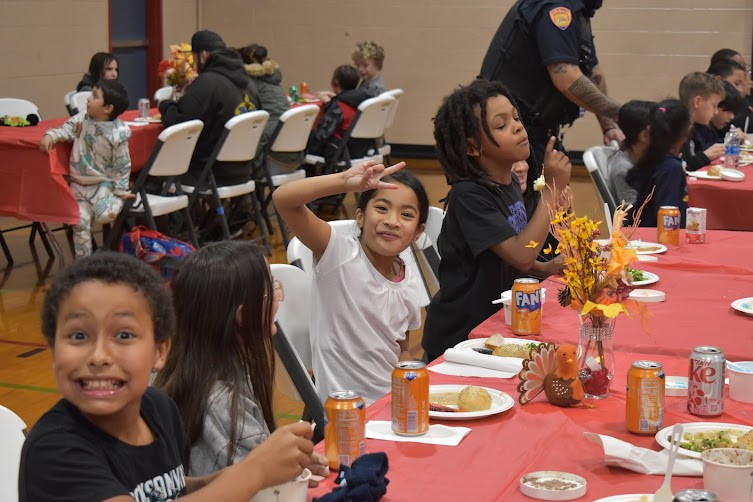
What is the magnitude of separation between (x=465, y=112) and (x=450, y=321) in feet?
2.02

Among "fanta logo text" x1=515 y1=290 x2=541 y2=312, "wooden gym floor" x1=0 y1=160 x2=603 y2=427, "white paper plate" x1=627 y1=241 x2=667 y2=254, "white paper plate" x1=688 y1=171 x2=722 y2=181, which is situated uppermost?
"white paper plate" x1=688 y1=171 x2=722 y2=181

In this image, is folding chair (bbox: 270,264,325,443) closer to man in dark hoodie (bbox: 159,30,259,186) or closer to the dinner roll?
the dinner roll

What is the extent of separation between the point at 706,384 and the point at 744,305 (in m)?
0.90

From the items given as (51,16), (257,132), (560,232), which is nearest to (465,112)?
(560,232)

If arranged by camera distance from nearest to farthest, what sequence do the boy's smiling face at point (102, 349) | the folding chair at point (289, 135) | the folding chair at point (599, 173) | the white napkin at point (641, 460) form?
1. the boy's smiling face at point (102, 349)
2. the white napkin at point (641, 460)
3. the folding chair at point (599, 173)
4. the folding chair at point (289, 135)

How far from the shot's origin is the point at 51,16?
860cm

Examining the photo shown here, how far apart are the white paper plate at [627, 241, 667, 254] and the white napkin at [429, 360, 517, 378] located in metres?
1.40

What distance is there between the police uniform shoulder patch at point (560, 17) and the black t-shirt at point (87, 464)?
3.40 metres

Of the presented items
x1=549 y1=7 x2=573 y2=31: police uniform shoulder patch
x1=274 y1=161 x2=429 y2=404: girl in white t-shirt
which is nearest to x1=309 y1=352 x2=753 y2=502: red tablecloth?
x1=274 y1=161 x2=429 y2=404: girl in white t-shirt

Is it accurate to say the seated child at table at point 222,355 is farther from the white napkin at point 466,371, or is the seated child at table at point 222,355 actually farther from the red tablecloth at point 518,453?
the white napkin at point 466,371

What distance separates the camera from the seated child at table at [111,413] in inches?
54.4

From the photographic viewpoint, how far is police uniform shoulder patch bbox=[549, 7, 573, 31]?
4547mm

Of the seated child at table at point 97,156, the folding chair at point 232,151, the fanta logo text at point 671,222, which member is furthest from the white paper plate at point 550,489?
the folding chair at point 232,151

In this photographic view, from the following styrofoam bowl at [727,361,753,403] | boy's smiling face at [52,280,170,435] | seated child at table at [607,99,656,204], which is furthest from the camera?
seated child at table at [607,99,656,204]
